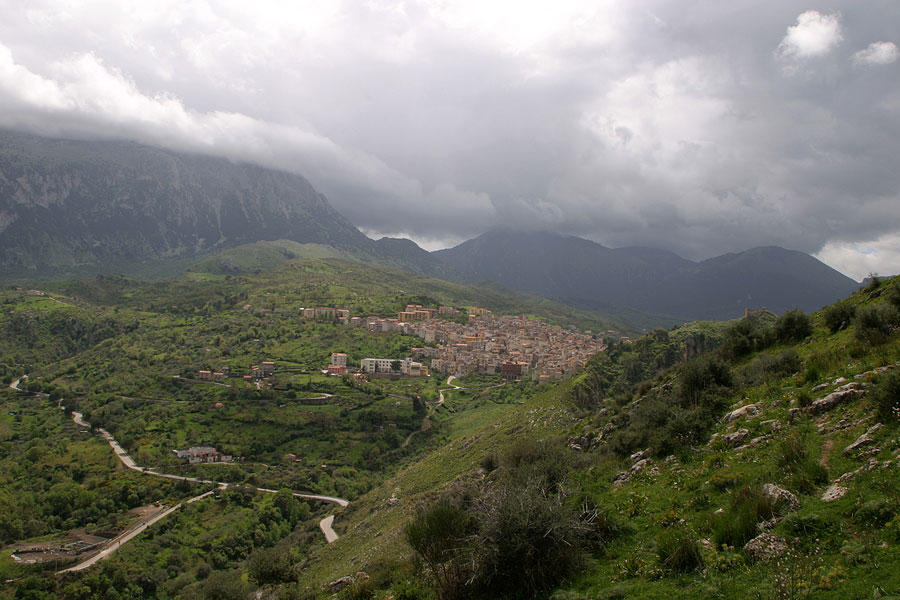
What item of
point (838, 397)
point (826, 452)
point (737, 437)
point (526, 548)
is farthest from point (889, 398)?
point (526, 548)

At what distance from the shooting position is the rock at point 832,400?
10.3m

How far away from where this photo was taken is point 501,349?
364 feet

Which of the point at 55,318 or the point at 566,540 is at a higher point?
the point at 566,540

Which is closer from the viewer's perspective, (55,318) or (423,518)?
(423,518)

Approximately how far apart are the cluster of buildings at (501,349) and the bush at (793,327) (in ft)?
193

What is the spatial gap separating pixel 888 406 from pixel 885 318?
5785 mm

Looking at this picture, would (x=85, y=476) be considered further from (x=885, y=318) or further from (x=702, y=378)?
(x=885, y=318)

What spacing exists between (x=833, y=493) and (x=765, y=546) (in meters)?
1.66

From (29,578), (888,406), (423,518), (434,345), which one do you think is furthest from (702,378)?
(434,345)

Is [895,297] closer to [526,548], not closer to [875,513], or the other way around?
[875,513]

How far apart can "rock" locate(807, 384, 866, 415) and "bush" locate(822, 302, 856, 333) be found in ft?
21.9

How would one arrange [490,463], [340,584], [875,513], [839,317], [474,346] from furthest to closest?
[474,346], [490,463], [340,584], [839,317], [875,513]

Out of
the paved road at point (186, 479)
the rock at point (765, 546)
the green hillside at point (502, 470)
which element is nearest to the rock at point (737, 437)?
the green hillside at point (502, 470)

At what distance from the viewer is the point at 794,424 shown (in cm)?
1081
